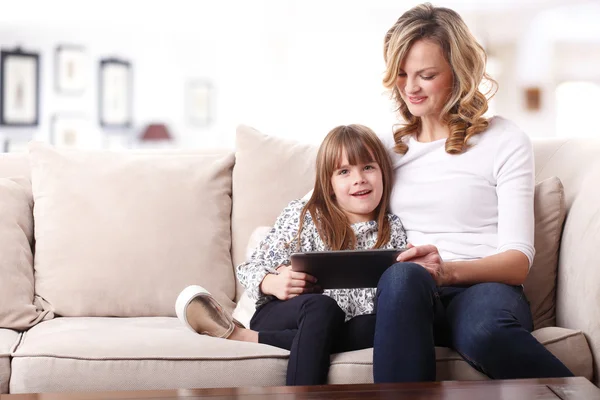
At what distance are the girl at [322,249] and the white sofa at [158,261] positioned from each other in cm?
6

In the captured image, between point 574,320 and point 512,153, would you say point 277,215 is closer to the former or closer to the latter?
point 512,153

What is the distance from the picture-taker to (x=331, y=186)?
6.29 ft

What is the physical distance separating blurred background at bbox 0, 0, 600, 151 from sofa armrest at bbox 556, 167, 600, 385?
472 cm

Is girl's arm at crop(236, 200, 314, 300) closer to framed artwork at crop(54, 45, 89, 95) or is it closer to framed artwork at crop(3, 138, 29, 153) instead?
framed artwork at crop(3, 138, 29, 153)

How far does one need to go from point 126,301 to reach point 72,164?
44 cm

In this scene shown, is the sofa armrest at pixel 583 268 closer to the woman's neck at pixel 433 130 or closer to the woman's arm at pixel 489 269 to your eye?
the woman's arm at pixel 489 269

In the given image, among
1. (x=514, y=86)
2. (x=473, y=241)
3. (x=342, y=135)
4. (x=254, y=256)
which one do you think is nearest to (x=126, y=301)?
(x=254, y=256)

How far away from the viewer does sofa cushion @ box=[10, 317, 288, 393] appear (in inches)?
60.6

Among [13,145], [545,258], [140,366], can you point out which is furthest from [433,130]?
[13,145]

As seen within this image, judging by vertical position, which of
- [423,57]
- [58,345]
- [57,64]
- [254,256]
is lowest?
[58,345]

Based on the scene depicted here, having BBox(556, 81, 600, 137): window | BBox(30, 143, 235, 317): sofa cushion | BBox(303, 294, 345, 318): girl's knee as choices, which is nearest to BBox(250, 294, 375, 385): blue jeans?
BBox(303, 294, 345, 318): girl's knee

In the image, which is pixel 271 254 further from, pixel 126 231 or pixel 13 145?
pixel 13 145

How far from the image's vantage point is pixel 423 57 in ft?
6.03

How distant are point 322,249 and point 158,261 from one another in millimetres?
482
